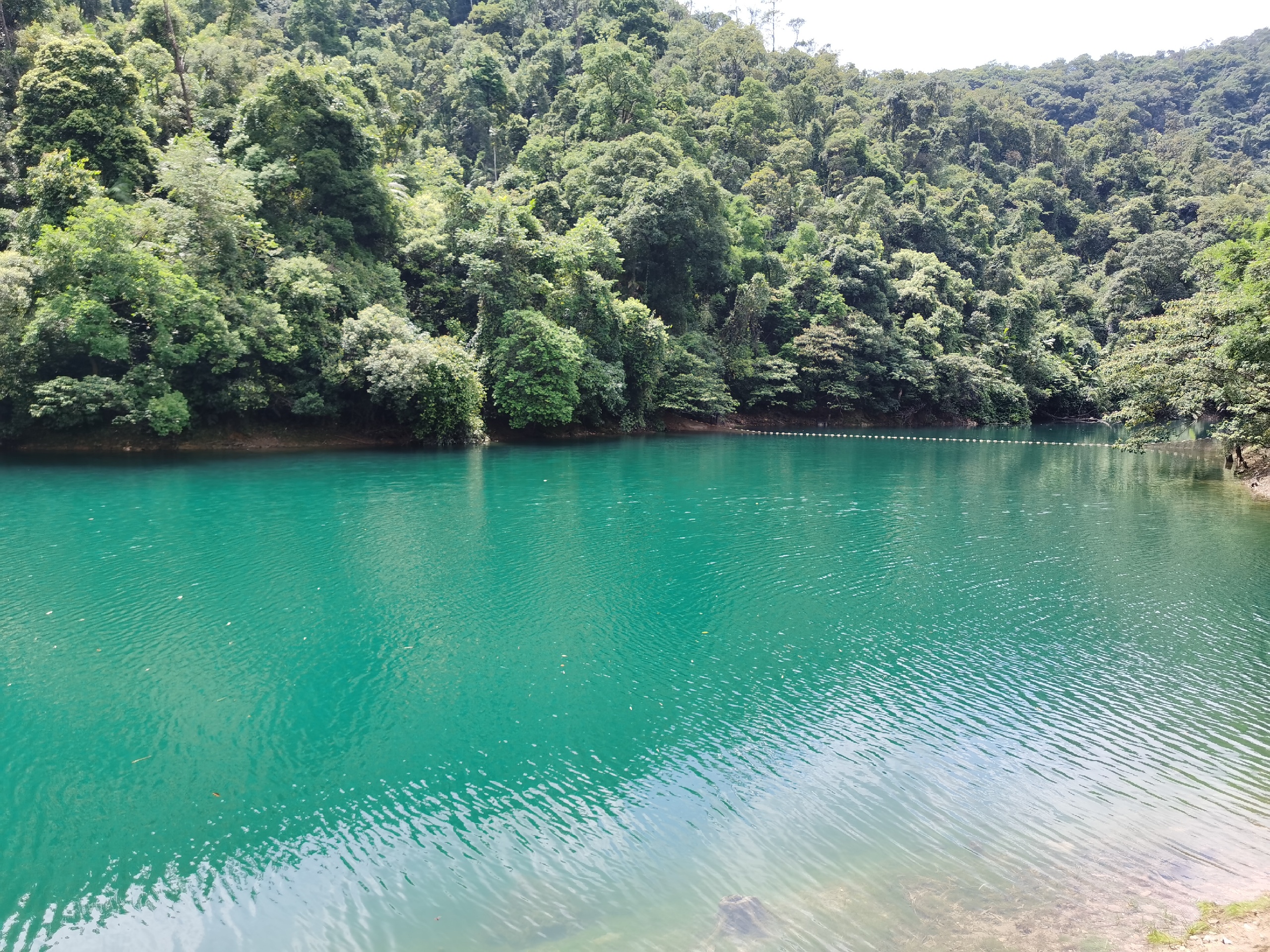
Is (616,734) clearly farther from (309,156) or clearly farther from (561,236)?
(561,236)

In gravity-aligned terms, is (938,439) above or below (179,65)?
below

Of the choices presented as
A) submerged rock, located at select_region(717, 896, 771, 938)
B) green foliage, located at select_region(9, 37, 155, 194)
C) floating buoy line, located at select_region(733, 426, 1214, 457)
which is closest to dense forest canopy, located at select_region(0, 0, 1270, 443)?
green foliage, located at select_region(9, 37, 155, 194)

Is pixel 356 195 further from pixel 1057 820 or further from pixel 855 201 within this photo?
pixel 855 201

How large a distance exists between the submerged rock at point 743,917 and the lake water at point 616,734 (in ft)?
0.23

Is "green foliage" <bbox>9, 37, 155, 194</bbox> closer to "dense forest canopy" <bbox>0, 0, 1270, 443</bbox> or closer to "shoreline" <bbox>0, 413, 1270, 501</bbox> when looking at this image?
"dense forest canopy" <bbox>0, 0, 1270, 443</bbox>

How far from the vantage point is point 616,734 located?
30.6 feet

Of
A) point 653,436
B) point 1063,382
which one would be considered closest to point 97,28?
point 653,436

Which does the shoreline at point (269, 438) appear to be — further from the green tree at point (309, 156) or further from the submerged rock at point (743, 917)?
the submerged rock at point (743, 917)

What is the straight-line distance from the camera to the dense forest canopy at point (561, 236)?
3038 cm

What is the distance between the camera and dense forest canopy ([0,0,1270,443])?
99.7ft

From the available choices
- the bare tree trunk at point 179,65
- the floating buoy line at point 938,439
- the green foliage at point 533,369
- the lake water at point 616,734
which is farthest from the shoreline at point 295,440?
the bare tree trunk at point 179,65

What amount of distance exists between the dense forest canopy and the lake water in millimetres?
13035

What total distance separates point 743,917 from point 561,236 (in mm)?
47689

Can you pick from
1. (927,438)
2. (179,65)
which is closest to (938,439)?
(927,438)
